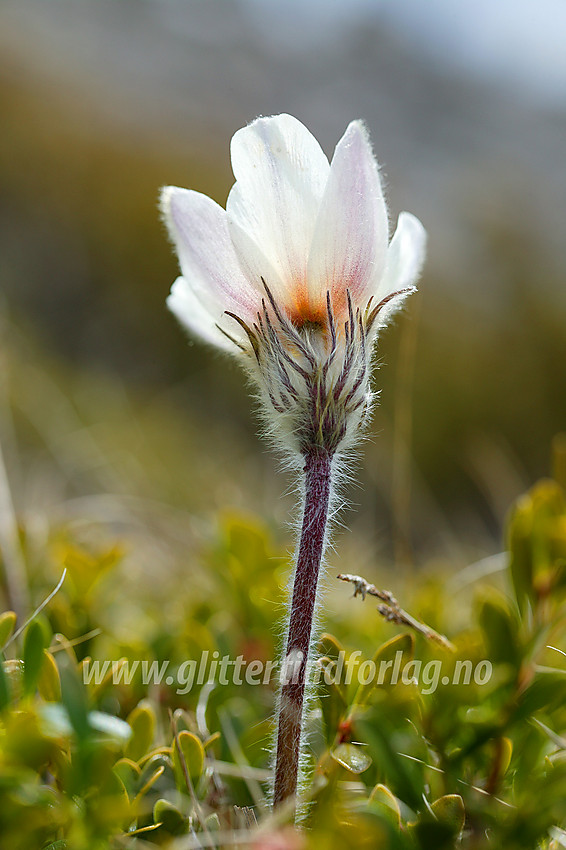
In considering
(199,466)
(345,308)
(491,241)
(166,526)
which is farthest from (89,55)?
(345,308)

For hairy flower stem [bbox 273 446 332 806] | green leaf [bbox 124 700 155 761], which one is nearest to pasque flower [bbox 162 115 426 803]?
hairy flower stem [bbox 273 446 332 806]

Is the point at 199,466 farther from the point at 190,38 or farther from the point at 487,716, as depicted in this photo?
the point at 190,38

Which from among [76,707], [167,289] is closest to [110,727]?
[76,707]

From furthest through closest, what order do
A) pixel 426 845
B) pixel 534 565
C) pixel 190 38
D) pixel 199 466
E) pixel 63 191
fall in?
1. pixel 190 38
2. pixel 63 191
3. pixel 199 466
4. pixel 534 565
5. pixel 426 845

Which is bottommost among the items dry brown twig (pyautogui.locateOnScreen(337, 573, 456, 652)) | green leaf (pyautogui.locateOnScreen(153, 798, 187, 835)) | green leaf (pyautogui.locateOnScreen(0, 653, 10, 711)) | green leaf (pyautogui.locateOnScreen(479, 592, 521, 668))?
green leaf (pyautogui.locateOnScreen(153, 798, 187, 835))

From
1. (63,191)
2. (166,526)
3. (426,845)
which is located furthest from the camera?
(63,191)

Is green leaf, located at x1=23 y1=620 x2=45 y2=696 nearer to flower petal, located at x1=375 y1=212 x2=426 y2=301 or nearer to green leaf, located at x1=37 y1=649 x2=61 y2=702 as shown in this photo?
green leaf, located at x1=37 y1=649 x2=61 y2=702

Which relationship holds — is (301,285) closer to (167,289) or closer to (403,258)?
(403,258)
